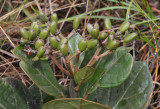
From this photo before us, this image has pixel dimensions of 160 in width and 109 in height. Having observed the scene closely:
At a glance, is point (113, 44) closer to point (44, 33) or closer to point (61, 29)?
point (44, 33)

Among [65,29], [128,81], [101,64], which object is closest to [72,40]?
[101,64]

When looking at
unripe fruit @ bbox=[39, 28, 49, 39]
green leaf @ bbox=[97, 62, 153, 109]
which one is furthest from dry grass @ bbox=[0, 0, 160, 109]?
unripe fruit @ bbox=[39, 28, 49, 39]

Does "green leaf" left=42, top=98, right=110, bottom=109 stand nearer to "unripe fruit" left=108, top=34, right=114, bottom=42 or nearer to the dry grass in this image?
"unripe fruit" left=108, top=34, right=114, bottom=42

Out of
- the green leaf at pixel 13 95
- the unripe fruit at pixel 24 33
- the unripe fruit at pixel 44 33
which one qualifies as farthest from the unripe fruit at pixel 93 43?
the green leaf at pixel 13 95

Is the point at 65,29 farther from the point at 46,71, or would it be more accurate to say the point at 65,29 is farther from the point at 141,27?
the point at 46,71

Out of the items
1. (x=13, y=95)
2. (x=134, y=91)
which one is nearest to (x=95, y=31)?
(x=134, y=91)

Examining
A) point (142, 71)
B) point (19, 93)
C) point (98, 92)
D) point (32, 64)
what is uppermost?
point (32, 64)
